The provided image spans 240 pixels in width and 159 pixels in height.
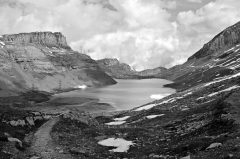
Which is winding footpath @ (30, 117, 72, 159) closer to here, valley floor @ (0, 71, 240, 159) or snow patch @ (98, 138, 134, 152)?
valley floor @ (0, 71, 240, 159)

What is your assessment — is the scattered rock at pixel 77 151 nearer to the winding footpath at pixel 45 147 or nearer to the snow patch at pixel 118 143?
the winding footpath at pixel 45 147

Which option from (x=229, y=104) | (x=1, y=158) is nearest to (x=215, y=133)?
(x=229, y=104)

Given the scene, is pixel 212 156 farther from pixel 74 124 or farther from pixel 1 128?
pixel 74 124

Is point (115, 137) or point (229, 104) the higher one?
point (229, 104)

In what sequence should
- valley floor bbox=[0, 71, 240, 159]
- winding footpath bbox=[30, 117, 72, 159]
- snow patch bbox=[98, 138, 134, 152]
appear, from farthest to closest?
snow patch bbox=[98, 138, 134, 152] < winding footpath bbox=[30, 117, 72, 159] < valley floor bbox=[0, 71, 240, 159]

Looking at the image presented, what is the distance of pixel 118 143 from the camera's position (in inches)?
2013

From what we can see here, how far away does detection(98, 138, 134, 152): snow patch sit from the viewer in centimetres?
4674

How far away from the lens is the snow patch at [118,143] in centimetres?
4674

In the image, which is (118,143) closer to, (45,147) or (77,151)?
(77,151)

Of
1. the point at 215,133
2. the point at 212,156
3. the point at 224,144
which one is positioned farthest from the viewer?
the point at 215,133

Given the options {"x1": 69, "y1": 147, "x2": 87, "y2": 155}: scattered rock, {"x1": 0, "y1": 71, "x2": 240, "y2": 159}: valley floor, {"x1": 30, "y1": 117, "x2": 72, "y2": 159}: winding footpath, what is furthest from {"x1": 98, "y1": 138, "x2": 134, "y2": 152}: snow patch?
{"x1": 30, "y1": 117, "x2": 72, "y2": 159}: winding footpath

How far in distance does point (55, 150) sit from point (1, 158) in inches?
417

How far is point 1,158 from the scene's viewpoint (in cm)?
3525

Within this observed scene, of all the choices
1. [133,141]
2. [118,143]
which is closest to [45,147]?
[118,143]
